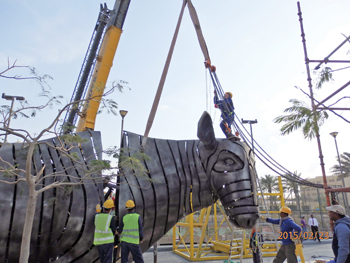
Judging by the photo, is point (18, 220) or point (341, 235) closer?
point (341, 235)

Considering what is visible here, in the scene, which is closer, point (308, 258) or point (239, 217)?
point (239, 217)

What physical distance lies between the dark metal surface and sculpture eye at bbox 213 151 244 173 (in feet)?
8.40

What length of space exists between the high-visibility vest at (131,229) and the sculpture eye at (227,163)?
6.83 ft

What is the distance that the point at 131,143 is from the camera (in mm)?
5758

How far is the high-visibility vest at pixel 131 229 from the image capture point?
484 cm

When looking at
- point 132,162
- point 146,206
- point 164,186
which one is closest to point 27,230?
point 132,162

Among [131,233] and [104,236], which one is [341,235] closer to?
[131,233]

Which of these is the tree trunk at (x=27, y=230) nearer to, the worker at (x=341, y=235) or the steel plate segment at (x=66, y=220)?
the steel plate segment at (x=66, y=220)

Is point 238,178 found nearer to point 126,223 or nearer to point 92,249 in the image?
point 126,223

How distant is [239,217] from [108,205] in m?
2.68

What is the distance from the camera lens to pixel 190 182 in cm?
595

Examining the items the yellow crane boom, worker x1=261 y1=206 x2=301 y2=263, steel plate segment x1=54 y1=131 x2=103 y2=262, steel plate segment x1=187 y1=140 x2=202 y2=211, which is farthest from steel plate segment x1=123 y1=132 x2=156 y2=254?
the yellow crane boom

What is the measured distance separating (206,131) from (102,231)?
293 centimetres

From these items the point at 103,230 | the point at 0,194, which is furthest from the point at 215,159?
the point at 0,194
